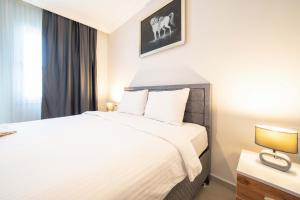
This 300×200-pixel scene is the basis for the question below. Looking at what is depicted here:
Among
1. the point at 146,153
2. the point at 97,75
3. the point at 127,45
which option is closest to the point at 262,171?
the point at 146,153

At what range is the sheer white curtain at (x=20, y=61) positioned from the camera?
7.39ft

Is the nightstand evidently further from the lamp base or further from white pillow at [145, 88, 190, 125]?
white pillow at [145, 88, 190, 125]

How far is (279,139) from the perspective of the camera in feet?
3.17

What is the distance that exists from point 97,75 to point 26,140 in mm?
2565

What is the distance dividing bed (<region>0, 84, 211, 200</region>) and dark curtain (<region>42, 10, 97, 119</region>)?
1500mm

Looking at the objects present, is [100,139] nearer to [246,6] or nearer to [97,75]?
[246,6]

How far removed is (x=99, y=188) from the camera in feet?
1.90

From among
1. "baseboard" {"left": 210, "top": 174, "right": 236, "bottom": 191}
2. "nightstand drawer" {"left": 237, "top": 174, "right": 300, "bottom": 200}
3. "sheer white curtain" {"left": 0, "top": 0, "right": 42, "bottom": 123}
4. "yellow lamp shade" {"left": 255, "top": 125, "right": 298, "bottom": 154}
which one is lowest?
"baseboard" {"left": 210, "top": 174, "right": 236, "bottom": 191}

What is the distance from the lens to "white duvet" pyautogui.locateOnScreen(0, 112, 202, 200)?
1.81 feet

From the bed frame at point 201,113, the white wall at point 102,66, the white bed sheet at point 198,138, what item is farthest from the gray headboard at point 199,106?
the white wall at point 102,66

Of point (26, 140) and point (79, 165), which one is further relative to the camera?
point (26, 140)

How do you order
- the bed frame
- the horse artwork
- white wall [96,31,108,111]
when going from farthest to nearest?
white wall [96,31,108,111] → the horse artwork → the bed frame

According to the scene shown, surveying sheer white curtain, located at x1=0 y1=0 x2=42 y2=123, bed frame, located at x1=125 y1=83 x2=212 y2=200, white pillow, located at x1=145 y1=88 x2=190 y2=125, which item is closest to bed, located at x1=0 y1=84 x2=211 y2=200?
bed frame, located at x1=125 y1=83 x2=212 y2=200

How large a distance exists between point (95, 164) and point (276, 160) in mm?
1239
